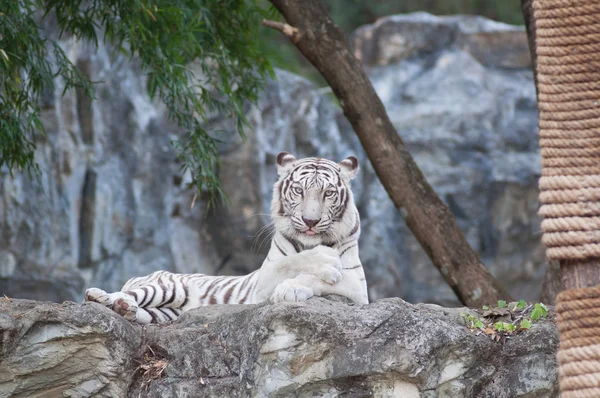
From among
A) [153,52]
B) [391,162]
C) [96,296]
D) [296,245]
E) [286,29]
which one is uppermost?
[286,29]

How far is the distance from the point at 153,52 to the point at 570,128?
3.57 m

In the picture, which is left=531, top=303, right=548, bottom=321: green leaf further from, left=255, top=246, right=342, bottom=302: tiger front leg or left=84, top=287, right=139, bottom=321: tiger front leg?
left=84, top=287, right=139, bottom=321: tiger front leg

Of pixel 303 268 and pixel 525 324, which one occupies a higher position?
pixel 303 268

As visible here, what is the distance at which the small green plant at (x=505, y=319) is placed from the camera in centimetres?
371

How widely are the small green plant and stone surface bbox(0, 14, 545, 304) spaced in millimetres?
4096

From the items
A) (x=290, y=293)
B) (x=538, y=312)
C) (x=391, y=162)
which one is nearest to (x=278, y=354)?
(x=290, y=293)

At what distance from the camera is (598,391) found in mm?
2350

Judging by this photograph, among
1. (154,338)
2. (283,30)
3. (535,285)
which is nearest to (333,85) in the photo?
(283,30)

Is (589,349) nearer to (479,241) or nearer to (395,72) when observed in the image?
(479,241)

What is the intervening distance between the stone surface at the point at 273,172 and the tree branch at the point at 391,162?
2.42 m

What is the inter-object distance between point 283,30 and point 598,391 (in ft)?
12.5

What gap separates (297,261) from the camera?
13.6ft

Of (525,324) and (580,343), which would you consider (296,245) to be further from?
(580,343)

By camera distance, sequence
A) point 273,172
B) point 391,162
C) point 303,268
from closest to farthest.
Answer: point 303,268 → point 391,162 → point 273,172
